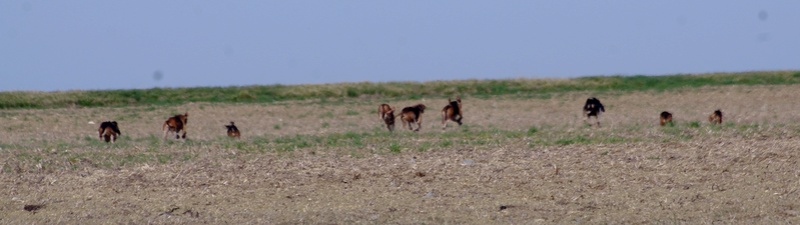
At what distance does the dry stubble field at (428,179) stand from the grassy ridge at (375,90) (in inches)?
910

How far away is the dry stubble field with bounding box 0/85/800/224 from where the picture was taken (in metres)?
11.1

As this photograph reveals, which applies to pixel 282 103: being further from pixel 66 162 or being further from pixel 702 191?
pixel 702 191

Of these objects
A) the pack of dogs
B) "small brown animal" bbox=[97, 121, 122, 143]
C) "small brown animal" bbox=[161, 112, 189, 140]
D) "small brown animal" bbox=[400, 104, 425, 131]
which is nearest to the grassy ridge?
the pack of dogs

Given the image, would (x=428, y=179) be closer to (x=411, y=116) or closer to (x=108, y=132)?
(x=108, y=132)

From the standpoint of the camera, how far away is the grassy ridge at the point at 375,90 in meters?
39.2

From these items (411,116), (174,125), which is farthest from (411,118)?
(174,125)

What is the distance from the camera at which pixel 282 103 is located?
121 feet

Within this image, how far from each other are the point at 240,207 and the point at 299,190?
0.80 meters

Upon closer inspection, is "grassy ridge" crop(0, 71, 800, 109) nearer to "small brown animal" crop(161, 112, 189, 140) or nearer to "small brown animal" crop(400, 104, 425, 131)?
"small brown animal" crop(400, 104, 425, 131)

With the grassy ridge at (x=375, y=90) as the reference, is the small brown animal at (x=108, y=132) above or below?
above

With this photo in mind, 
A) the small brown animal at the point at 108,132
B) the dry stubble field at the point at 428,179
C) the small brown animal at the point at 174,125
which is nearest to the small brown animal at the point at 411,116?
the small brown animal at the point at 174,125

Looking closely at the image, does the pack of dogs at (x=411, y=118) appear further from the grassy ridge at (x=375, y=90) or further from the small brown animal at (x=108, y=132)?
the grassy ridge at (x=375, y=90)

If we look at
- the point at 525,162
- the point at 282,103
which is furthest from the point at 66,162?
the point at 282,103

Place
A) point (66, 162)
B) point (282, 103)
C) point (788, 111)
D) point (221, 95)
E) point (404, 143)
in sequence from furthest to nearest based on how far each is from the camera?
point (221, 95), point (282, 103), point (788, 111), point (404, 143), point (66, 162)
